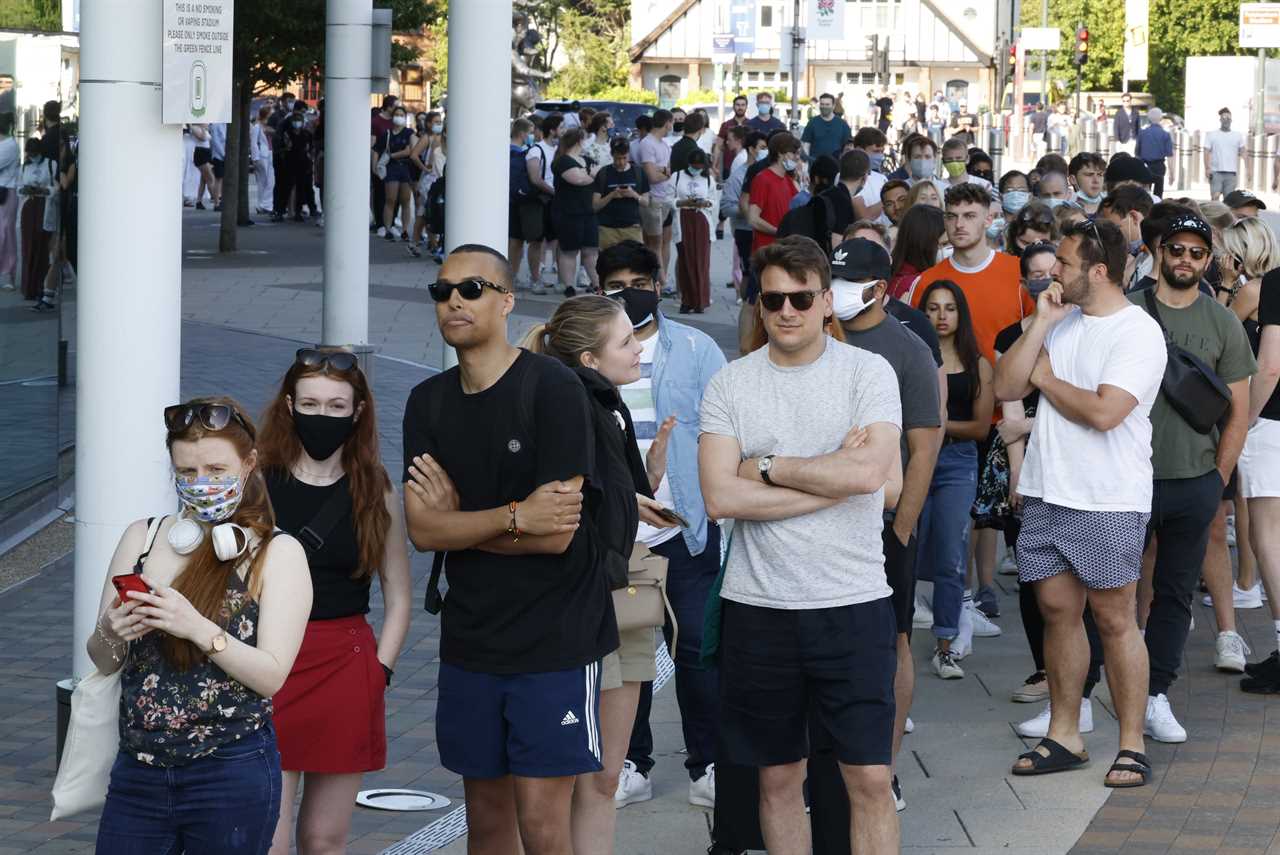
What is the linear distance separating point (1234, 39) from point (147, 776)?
80540 millimetres

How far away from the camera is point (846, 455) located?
4.89 meters

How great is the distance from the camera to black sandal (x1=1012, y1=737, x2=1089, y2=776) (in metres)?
6.70

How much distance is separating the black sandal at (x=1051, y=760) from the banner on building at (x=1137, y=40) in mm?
56196

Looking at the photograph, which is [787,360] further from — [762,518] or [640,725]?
[640,725]

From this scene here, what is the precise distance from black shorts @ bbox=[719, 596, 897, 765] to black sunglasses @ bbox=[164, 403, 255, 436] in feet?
5.16

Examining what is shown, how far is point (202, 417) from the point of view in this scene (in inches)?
159

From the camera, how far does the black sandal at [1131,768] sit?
657 cm

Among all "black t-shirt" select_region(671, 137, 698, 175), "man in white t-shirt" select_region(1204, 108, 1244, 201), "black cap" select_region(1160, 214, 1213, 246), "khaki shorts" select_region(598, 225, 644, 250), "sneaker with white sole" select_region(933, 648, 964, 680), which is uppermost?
"man in white t-shirt" select_region(1204, 108, 1244, 201)

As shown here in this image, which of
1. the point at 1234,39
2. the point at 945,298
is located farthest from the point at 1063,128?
the point at 945,298

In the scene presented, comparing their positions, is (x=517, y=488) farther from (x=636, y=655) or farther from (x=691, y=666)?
(x=691, y=666)

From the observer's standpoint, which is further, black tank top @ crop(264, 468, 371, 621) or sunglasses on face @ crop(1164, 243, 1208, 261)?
sunglasses on face @ crop(1164, 243, 1208, 261)

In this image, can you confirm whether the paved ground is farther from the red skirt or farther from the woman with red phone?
the woman with red phone

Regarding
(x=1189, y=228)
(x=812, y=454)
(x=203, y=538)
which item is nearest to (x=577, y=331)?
(x=812, y=454)

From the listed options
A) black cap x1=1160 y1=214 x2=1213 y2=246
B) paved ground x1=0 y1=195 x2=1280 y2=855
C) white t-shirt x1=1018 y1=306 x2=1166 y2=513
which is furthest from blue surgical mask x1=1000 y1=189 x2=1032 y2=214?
white t-shirt x1=1018 y1=306 x2=1166 y2=513
